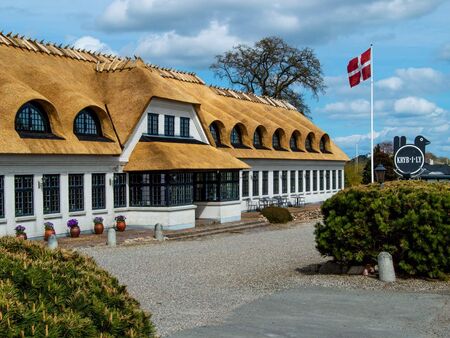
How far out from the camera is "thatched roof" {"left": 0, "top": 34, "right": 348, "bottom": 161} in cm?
2467

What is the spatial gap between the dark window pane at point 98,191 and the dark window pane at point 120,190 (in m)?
0.87

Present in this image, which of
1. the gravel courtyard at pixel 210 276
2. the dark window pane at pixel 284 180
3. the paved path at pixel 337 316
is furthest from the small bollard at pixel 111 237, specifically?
the dark window pane at pixel 284 180

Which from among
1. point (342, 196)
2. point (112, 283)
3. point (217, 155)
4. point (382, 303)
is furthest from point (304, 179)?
point (112, 283)

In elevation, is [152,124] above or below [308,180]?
above

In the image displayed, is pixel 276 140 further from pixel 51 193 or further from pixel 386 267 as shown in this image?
pixel 386 267

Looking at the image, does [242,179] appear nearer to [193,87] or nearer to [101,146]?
[193,87]

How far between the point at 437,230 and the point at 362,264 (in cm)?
218

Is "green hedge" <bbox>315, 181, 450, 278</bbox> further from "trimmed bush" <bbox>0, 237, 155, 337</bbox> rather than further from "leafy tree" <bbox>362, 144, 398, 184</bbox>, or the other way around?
"leafy tree" <bbox>362, 144, 398, 184</bbox>

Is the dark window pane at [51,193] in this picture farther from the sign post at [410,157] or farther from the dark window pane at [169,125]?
the sign post at [410,157]

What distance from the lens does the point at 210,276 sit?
54.1ft

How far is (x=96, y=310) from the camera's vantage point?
17.6 ft

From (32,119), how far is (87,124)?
341cm

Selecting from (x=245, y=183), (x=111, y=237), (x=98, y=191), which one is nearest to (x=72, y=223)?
(x=98, y=191)

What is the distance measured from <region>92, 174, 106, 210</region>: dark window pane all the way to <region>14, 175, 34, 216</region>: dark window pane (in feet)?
12.7
